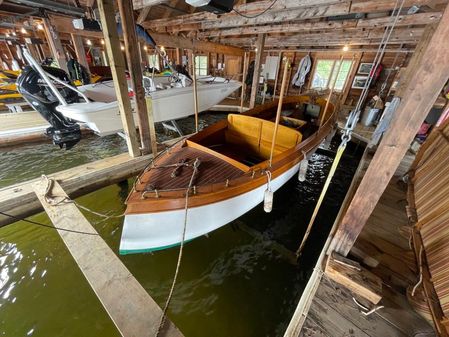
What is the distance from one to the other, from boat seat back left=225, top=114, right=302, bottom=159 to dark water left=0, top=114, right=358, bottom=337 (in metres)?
1.26

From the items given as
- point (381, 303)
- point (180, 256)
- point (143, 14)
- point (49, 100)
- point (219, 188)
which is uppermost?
point (143, 14)

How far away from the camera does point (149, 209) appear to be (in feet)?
6.42

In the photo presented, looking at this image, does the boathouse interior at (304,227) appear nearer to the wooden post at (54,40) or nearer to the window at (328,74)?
the wooden post at (54,40)

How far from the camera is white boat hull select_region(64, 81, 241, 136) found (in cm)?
374

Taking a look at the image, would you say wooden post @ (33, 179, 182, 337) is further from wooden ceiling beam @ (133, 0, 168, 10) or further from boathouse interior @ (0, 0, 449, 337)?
wooden ceiling beam @ (133, 0, 168, 10)

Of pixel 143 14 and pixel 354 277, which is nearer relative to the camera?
pixel 354 277

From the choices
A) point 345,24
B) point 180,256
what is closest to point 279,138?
point 180,256

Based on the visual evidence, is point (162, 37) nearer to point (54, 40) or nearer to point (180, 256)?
point (54, 40)

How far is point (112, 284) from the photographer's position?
4.73ft

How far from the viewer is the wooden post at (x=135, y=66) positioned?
258 cm

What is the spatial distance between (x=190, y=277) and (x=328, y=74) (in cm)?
1129

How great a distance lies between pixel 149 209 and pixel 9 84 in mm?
7739

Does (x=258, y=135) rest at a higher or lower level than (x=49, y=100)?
lower

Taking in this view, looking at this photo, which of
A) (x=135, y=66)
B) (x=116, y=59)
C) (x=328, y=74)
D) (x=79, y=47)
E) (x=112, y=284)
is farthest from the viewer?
(x=328, y=74)
